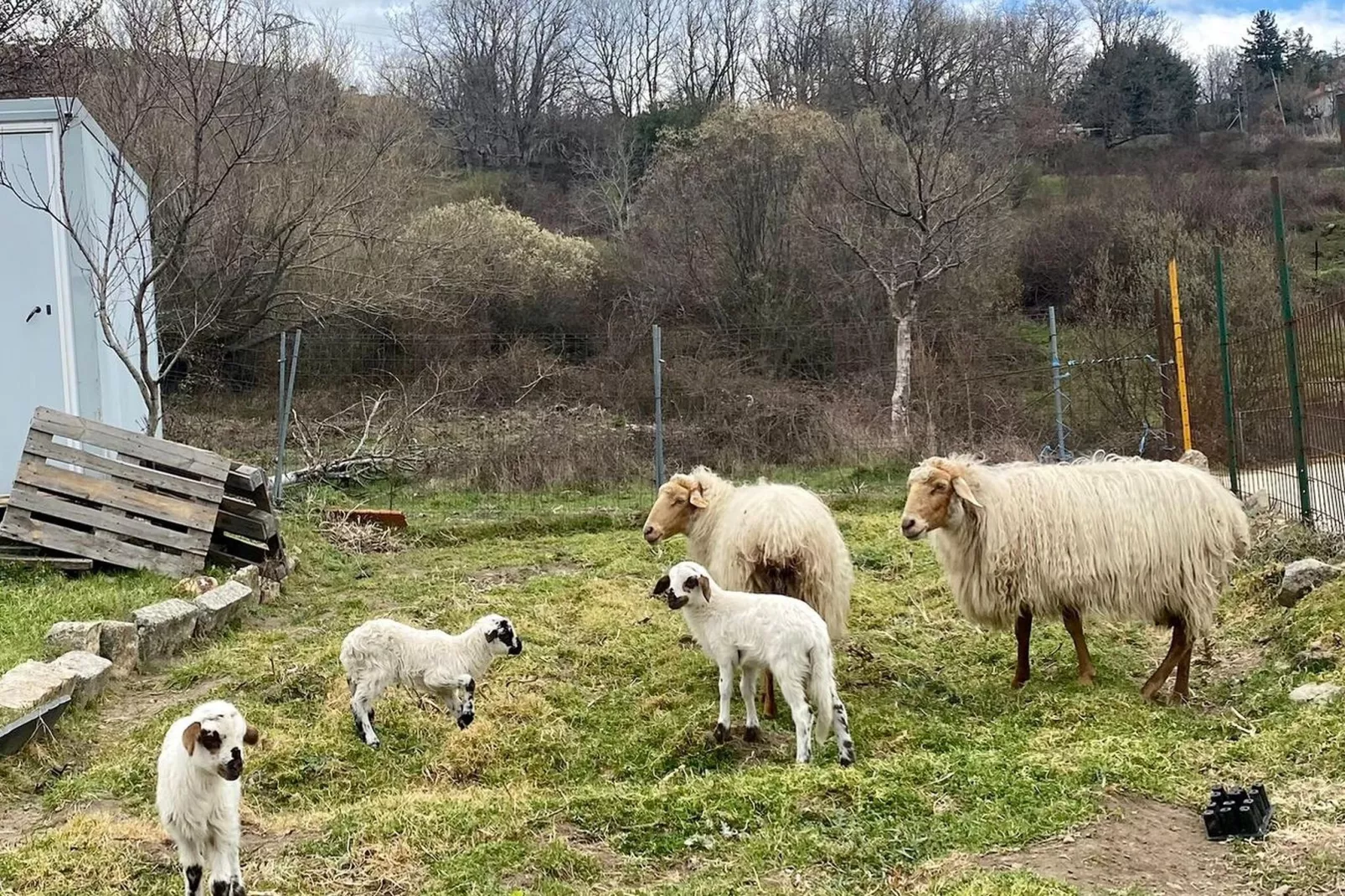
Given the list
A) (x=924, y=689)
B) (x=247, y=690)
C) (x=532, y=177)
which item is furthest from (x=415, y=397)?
(x=532, y=177)

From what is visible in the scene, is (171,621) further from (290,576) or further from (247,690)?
(290,576)

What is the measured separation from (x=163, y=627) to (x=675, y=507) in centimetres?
349

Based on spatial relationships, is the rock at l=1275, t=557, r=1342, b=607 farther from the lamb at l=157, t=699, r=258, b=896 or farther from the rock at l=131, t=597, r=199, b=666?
the rock at l=131, t=597, r=199, b=666

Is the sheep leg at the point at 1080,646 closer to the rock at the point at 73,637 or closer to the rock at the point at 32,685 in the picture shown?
the rock at the point at 32,685

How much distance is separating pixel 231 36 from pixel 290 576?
751 centimetres

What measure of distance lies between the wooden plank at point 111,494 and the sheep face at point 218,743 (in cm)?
592

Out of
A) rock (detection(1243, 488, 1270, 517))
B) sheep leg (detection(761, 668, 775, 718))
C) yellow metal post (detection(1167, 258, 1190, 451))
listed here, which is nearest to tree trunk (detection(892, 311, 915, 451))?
yellow metal post (detection(1167, 258, 1190, 451))

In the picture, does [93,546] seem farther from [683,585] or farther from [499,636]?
[683,585]

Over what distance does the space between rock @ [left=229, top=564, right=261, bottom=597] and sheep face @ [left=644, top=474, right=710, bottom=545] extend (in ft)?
12.2

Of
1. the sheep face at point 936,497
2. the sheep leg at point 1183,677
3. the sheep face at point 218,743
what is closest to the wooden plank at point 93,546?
the sheep face at point 218,743

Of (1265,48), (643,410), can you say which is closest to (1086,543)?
(643,410)

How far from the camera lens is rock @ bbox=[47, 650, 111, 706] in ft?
19.9

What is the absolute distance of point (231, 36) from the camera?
13.5 meters

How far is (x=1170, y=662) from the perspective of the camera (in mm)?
5871
